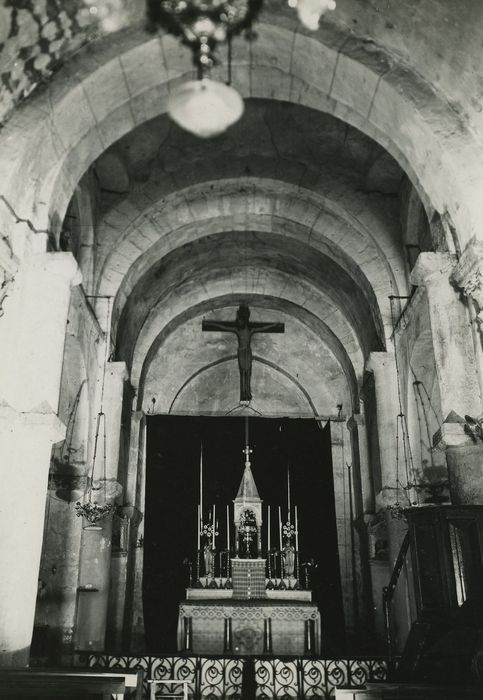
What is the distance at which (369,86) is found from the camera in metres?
7.93

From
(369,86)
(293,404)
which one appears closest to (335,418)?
(293,404)

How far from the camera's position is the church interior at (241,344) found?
6777 millimetres

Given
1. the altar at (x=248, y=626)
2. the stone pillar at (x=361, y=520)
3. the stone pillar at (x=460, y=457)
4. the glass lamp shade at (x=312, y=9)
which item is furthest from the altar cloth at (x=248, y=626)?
the glass lamp shade at (x=312, y=9)

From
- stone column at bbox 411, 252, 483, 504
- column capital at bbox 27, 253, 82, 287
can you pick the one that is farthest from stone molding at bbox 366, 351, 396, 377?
column capital at bbox 27, 253, 82, 287

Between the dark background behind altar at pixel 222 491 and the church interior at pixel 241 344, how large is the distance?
6 centimetres

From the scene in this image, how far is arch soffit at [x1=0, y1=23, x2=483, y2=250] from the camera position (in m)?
7.46

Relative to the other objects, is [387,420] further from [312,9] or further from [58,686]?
[58,686]

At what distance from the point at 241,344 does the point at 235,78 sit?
784cm

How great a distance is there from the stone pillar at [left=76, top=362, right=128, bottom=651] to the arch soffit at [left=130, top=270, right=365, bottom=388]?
95.1 inches

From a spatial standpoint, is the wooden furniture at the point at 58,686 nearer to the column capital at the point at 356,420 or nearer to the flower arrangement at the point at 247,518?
the flower arrangement at the point at 247,518

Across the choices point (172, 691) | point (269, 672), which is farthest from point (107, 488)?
point (269, 672)

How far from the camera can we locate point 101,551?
1116 cm

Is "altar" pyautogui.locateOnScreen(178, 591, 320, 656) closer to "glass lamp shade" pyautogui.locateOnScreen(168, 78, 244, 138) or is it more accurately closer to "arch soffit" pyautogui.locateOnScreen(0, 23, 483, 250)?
"arch soffit" pyautogui.locateOnScreen(0, 23, 483, 250)

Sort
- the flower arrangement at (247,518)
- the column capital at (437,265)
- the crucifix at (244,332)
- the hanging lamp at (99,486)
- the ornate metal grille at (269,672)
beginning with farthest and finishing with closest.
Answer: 1. the crucifix at (244,332)
2. the flower arrangement at (247,518)
3. the hanging lamp at (99,486)
4. the column capital at (437,265)
5. the ornate metal grille at (269,672)
